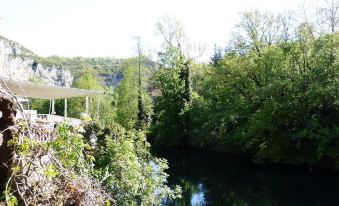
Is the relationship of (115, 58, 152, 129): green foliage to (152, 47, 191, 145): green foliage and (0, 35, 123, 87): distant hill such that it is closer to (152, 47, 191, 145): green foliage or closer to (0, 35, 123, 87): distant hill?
(152, 47, 191, 145): green foliage

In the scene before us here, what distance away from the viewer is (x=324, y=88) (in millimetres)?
25922

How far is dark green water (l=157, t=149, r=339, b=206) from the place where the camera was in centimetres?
1955

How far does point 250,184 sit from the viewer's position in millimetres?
23641

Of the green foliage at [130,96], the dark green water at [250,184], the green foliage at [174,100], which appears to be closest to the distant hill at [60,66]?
the green foliage at [130,96]

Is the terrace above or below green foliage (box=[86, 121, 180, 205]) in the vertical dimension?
above

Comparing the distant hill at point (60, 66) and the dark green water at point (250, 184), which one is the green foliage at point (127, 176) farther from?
the distant hill at point (60, 66)

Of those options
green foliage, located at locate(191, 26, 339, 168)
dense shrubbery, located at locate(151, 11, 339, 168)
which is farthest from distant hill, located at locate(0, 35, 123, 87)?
green foliage, located at locate(191, 26, 339, 168)

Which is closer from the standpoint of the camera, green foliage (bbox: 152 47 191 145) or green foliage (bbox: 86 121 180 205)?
green foliage (bbox: 86 121 180 205)

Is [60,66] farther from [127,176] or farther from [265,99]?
[127,176]

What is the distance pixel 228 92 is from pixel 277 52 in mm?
6618

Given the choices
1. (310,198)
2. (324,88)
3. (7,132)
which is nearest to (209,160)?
(324,88)

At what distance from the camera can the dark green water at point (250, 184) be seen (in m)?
19.5

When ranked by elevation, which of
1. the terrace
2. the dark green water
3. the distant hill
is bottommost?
the dark green water

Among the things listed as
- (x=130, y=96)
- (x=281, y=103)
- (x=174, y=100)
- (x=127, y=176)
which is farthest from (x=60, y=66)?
(x=127, y=176)
